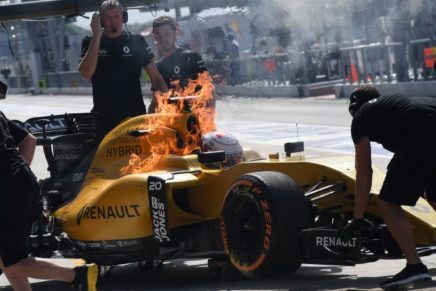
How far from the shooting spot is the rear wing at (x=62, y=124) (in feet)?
30.6

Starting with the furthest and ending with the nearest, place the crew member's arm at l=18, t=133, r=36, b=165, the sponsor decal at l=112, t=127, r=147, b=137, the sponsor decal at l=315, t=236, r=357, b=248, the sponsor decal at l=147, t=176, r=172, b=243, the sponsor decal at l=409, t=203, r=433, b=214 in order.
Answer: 1. the sponsor decal at l=112, t=127, r=147, b=137
2. the sponsor decal at l=147, t=176, r=172, b=243
3. the sponsor decal at l=409, t=203, r=433, b=214
4. the crew member's arm at l=18, t=133, r=36, b=165
5. the sponsor decal at l=315, t=236, r=357, b=248

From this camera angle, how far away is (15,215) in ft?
21.9

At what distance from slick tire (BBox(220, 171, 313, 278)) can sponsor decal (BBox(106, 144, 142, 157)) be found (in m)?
1.14

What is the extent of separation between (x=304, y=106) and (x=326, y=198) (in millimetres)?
22983

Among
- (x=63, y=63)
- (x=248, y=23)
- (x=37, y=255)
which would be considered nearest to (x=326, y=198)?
(x=37, y=255)

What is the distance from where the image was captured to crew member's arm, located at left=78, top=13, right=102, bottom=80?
8961 mm

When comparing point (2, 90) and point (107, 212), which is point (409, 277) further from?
point (2, 90)

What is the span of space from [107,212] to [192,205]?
627 millimetres

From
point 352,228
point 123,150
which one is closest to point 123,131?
point 123,150

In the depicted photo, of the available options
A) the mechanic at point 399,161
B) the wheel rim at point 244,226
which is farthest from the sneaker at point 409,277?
the wheel rim at point 244,226

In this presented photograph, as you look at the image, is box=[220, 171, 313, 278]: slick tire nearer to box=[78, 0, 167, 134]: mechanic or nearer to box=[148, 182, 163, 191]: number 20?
box=[148, 182, 163, 191]: number 20

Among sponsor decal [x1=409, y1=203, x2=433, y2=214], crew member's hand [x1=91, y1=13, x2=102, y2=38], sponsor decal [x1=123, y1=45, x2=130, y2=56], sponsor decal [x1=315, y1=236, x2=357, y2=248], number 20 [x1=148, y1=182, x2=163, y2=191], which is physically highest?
crew member's hand [x1=91, y1=13, x2=102, y2=38]

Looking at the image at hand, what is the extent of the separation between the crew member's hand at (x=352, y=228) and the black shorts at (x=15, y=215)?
1.88m

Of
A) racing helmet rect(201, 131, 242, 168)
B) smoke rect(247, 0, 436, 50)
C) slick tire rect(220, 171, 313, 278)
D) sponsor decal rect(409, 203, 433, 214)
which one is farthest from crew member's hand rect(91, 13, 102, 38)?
smoke rect(247, 0, 436, 50)
